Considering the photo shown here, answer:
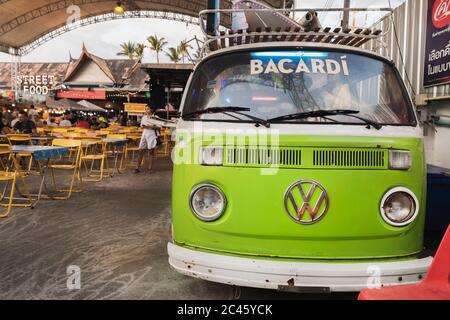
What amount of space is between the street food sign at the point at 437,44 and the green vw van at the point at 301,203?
4.13 meters

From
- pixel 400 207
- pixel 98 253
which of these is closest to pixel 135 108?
pixel 98 253

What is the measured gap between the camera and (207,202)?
9.35 ft

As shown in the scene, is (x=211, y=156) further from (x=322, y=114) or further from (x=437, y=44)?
(x=437, y=44)

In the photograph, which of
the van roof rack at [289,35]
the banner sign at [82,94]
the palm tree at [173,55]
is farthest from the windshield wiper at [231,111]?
the palm tree at [173,55]

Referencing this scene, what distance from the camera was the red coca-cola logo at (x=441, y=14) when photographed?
20.2 ft

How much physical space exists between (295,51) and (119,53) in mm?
67988

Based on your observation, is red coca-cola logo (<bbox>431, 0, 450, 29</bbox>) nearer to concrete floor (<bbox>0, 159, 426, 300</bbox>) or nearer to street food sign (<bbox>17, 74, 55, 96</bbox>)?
concrete floor (<bbox>0, 159, 426, 300</bbox>)

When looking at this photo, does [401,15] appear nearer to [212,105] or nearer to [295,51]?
[295,51]

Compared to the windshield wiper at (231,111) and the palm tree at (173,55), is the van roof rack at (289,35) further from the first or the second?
Result: the palm tree at (173,55)

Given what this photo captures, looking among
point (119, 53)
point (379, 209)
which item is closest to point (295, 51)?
point (379, 209)

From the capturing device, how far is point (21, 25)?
28.3 meters

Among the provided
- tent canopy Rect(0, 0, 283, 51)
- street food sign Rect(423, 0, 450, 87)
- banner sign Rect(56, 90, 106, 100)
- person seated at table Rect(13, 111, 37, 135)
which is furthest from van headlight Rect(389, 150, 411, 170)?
tent canopy Rect(0, 0, 283, 51)

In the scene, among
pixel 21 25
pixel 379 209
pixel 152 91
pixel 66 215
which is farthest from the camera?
pixel 21 25

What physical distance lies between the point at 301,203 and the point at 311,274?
17.9 inches
